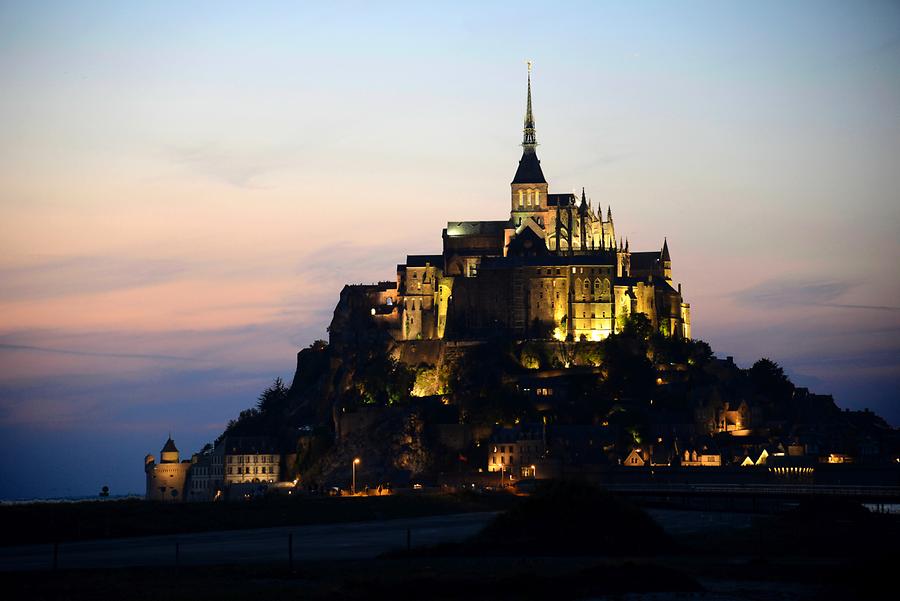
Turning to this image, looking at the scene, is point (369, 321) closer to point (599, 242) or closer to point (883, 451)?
point (599, 242)

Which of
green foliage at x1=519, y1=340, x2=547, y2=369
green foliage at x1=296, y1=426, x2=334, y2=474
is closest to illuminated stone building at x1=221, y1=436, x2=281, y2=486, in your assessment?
green foliage at x1=296, y1=426, x2=334, y2=474

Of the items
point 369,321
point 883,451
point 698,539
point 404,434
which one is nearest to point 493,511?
point 698,539

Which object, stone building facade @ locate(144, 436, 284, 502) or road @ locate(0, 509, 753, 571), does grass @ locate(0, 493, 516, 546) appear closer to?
road @ locate(0, 509, 753, 571)

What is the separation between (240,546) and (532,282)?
86.5 meters

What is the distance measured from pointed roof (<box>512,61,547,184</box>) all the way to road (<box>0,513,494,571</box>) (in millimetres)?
91038

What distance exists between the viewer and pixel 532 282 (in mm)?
142500

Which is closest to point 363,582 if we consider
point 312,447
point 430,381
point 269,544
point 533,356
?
point 269,544

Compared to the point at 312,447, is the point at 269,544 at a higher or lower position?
lower

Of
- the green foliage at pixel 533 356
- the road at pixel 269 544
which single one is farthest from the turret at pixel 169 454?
the road at pixel 269 544

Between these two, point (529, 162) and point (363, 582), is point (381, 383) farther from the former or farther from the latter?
point (363, 582)

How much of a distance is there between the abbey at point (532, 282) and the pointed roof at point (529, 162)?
0.21 metres

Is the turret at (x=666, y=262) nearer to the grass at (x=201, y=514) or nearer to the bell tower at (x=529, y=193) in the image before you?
the bell tower at (x=529, y=193)

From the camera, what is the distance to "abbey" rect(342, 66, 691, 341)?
141500mm

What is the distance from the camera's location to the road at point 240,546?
51.9m
